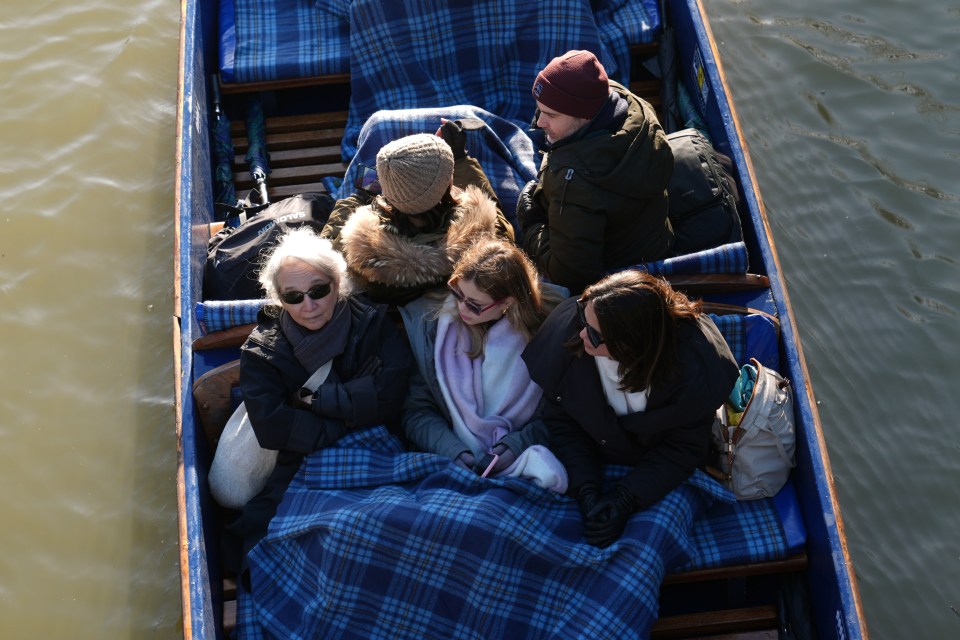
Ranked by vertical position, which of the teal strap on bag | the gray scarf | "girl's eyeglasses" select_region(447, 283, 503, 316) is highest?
"girl's eyeglasses" select_region(447, 283, 503, 316)

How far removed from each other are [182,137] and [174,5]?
2.38 metres

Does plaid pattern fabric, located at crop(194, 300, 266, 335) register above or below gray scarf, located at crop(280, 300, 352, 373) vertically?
below

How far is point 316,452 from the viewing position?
2885 mm

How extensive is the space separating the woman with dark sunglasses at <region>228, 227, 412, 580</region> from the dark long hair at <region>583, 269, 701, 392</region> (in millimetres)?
715

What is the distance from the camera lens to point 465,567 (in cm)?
264

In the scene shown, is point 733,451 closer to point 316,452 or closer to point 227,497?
point 316,452

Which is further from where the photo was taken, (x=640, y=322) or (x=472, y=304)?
(x=472, y=304)

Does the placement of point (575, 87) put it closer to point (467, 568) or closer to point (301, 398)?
point (301, 398)

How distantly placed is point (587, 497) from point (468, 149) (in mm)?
1556

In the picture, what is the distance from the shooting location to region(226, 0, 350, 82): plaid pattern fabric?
A: 457 centimetres

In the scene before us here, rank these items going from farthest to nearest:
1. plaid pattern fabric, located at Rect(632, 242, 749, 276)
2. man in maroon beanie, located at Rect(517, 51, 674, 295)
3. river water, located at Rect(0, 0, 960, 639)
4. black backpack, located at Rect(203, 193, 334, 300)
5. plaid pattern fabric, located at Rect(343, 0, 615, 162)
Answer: plaid pattern fabric, located at Rect(343, 0, 615, 162), river water, located at Rect(0, 0, 960, 639), black backpack, located at Rect(203, 193, 334, 300), plaid pattern fabric, located at Rect(632, 242, 749, 276), man in maroon beanie, located at Rect(517, 51, 674, 295)

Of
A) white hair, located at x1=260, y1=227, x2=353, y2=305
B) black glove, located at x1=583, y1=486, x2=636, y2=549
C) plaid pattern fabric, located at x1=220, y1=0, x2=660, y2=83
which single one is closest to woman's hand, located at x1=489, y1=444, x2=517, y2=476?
black glove, located at x1=583, y1=486, x2=636, y2=549

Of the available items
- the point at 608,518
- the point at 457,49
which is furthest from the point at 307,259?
the point at 457,49

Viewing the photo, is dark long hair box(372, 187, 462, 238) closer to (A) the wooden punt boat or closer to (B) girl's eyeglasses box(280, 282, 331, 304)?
(B) girl's eyeglasses box(280, 282, 331, 304)
